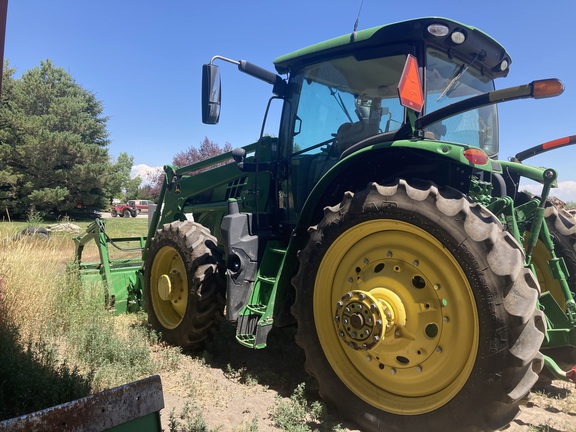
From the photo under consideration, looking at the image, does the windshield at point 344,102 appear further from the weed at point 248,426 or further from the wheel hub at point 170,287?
the weed at point 248,426

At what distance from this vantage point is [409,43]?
10.3 ft

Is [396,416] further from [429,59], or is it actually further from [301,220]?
[429,59]

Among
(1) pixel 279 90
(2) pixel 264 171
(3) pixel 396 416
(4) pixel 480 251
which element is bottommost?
(3) pixel 396 416

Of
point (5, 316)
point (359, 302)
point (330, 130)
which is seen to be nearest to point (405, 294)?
point (359, 302)

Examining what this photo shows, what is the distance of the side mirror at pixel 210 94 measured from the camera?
12.2ft

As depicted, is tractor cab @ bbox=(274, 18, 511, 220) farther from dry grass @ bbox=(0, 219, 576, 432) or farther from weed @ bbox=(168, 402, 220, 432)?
weed @ bbox=(168, 402, 220, 432)

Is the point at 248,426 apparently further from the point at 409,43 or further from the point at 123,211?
the point at 123,211

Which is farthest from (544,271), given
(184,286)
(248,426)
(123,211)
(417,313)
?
(123,211)

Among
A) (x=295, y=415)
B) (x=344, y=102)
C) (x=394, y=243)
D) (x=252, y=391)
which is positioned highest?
(x=344, y=102)

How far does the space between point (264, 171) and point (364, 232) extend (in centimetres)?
166

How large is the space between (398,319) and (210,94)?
8.24ft

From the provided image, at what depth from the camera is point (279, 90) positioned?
4.05 m

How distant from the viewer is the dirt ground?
9.05 ft

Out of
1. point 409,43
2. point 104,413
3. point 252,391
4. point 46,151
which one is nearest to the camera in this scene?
point 104,413
